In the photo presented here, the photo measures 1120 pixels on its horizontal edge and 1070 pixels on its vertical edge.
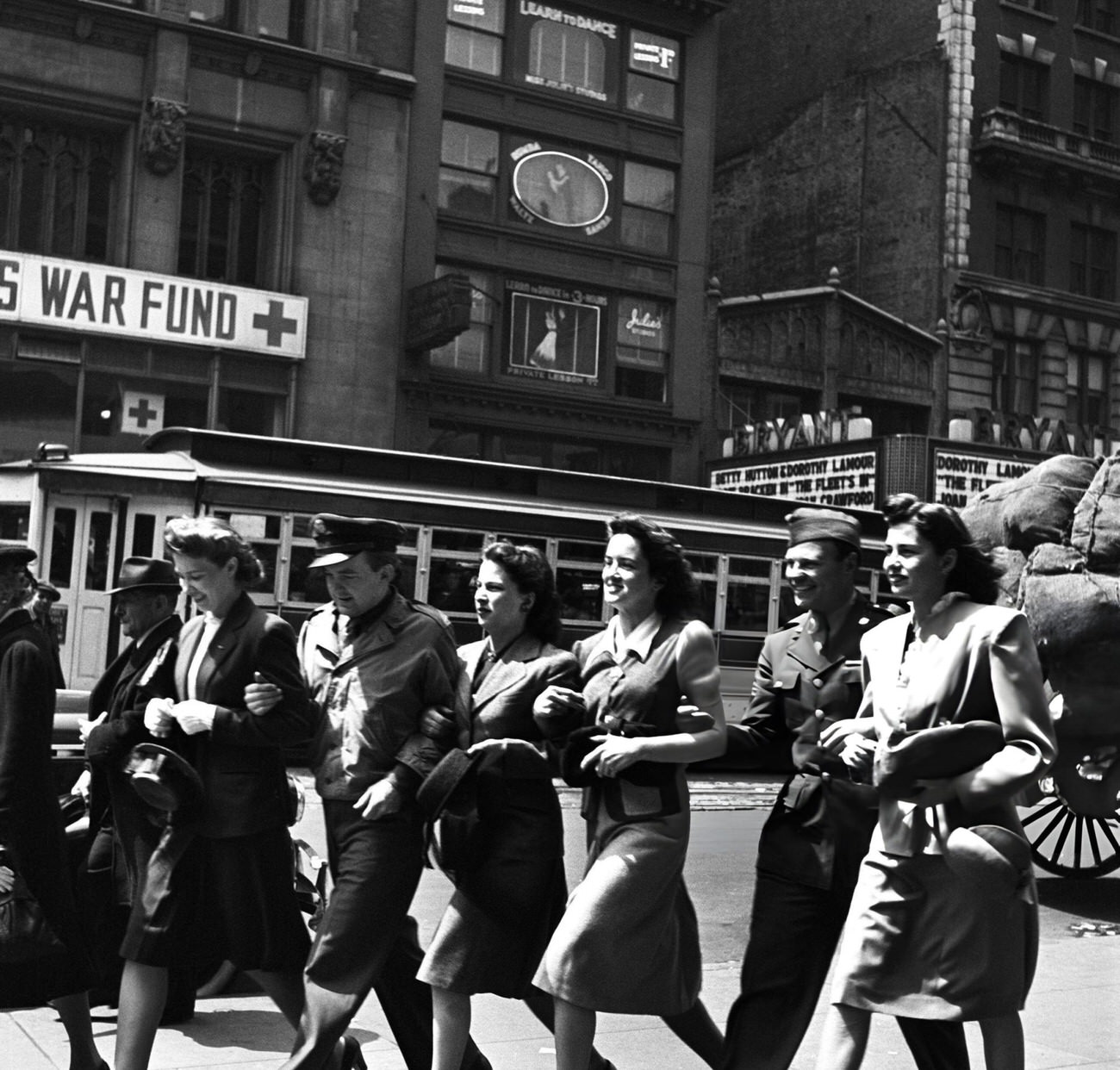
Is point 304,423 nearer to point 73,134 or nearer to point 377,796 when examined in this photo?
point 73,134

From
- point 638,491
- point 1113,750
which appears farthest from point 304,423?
point 1113,750

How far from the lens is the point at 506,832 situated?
498cm

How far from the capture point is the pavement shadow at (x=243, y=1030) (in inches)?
235

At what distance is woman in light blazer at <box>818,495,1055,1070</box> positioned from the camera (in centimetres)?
405

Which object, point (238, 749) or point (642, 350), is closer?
point (238, 749)

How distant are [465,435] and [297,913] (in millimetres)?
22330

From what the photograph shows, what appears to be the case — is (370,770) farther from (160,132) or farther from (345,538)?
(160,132)

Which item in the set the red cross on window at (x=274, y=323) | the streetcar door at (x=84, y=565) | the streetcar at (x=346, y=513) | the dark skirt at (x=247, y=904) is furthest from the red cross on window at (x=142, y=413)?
the dark skirt at (x=247, y=904)

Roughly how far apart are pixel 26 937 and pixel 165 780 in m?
1.02

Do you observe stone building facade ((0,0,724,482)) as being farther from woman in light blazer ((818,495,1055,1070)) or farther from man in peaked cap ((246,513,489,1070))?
woman in light blazer ((818,495,1055,1070))

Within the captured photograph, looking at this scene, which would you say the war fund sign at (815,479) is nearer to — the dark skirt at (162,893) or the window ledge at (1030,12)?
the window ledge at (1030,12)

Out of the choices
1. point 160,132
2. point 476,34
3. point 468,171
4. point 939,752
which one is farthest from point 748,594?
point 939,752

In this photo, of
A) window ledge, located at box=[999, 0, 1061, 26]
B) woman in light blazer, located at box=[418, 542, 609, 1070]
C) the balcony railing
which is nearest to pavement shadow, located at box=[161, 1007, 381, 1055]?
woman in light blazer, located at box=[418, 542, 609, 1070]

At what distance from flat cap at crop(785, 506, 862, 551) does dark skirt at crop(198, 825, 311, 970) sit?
6.42 feet
